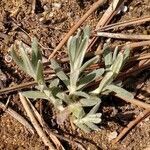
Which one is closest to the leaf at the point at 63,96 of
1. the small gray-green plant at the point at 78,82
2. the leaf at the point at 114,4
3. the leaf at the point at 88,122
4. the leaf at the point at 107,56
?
the small gray-green plant at the point at 78,82

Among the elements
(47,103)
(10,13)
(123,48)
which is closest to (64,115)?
(47,103)

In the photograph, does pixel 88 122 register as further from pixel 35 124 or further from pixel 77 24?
pixel 77 24

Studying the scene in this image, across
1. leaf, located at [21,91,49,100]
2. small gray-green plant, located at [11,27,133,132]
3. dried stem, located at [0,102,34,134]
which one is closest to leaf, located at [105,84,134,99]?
small gray-green plant, located at [11,27,133,132]

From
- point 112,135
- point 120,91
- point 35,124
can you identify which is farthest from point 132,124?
point 35,124

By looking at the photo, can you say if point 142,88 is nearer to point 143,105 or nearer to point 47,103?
point 143,105

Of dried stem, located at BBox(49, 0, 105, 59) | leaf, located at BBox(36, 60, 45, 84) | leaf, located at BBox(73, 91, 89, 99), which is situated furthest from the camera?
dried stem, located at BBox(49, 0, 105, 59)

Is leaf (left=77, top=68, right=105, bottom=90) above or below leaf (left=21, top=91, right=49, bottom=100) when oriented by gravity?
below

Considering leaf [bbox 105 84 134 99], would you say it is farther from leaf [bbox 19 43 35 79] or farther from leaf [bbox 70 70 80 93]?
leaf [bbox 19 43 35 79]
